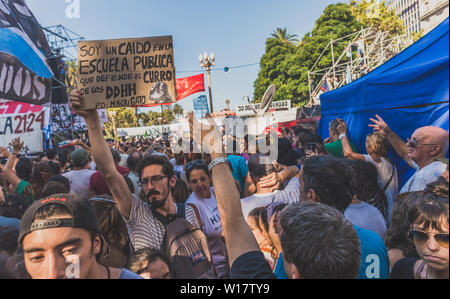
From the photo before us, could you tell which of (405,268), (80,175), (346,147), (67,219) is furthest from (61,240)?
(346,147)

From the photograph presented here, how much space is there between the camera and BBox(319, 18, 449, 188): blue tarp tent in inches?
91.1

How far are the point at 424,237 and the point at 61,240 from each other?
5.83 feet

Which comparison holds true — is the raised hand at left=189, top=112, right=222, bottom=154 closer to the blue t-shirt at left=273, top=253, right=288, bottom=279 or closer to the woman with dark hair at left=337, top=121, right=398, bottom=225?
the blue t-shirt at left=273, top=253, right=288, bottom=279

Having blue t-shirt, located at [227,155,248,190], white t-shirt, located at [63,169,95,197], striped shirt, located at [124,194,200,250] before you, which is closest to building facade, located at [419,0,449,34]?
striped shirt, located at [124,194,200,250]

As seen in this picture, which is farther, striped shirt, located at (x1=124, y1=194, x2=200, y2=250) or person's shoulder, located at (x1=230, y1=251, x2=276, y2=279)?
striped shirt, located at (x1=124, y1=194, x2=200, y2=250)

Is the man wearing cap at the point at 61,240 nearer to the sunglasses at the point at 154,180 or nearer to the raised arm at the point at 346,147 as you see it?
the sunglasses at the point at 154,180

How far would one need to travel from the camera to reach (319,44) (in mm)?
12625

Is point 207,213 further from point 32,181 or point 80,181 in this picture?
point 32,181

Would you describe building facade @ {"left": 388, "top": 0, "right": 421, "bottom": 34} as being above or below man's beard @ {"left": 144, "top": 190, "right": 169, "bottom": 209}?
above

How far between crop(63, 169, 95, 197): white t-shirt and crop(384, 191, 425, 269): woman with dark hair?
10.1 ft

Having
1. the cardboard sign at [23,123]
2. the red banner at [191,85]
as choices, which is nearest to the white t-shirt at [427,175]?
the red banner at [191,85]
